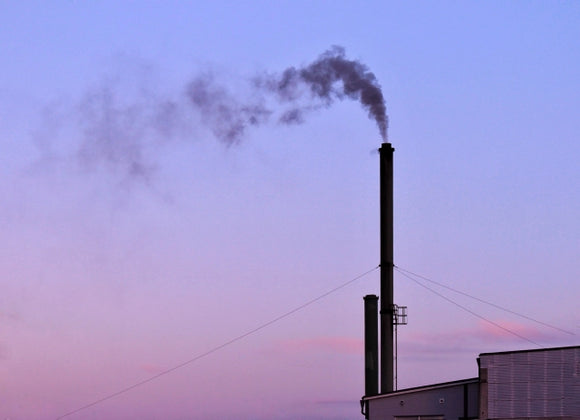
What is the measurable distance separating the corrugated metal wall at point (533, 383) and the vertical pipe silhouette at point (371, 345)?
1407 centimetres

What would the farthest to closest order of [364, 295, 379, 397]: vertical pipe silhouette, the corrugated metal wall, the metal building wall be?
1. [364, 295, 379, 397]: vertical pipe silhouette
2. the metal building wall
3. the corrugated metal wall

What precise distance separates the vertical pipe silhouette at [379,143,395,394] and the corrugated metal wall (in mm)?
12904

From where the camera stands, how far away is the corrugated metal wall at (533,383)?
37.4 meters

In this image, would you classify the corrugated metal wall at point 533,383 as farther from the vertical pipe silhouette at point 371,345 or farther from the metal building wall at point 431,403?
the vertical pipe silhouette at point 371,345

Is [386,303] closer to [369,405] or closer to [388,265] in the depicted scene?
[388,265]

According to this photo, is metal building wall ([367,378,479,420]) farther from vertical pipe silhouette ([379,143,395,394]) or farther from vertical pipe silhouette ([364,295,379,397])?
vertical pipe silhouette ([364,295,379,397])

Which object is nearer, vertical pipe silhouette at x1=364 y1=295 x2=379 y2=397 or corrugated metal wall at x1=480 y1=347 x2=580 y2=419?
corrugated metal wall at x1=480 y1=347 x2=580 y2=419

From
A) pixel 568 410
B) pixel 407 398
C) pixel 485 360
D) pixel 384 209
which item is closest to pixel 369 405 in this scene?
pixel 407 398

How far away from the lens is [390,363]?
5194cm

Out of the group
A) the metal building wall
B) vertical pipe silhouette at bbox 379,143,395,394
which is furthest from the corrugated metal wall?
vertical pipe silhouette at bbox 379,143,395,394

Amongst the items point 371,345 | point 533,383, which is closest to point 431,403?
point 533,383

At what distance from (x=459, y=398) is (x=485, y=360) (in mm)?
2064

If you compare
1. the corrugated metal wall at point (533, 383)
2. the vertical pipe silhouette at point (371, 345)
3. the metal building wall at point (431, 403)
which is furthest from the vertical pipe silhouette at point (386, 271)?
the corrugated metal wall at point (533, 383)

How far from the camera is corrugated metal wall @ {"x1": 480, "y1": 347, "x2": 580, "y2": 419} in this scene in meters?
37.4
